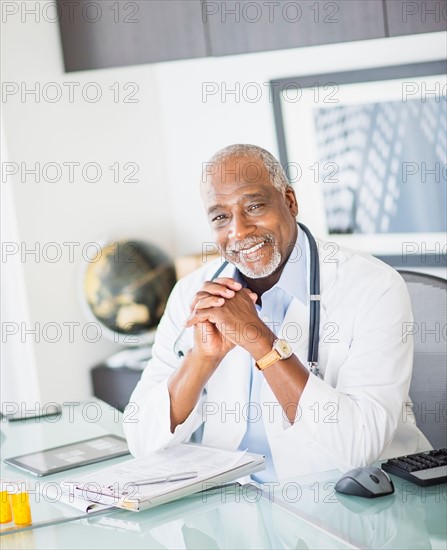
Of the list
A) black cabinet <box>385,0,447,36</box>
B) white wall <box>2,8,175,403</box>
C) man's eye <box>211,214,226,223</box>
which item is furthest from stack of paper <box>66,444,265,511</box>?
white wall <box>2,8,175,403</box>

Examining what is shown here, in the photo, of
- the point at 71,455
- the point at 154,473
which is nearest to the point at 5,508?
the point at 154,473

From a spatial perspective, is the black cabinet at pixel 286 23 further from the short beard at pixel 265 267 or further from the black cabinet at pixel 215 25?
the short beard at pixel 265 267

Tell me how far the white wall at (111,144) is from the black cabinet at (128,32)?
0.10 m

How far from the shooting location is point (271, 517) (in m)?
1.63

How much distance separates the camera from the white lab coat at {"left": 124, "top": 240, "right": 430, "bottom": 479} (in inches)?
75.5

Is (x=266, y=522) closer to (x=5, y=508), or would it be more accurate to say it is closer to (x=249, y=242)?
(x=5, y=508)

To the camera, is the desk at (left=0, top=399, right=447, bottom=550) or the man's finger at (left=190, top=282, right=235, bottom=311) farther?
the man's finger at (left=190, top=282, right=235, bottom=311)

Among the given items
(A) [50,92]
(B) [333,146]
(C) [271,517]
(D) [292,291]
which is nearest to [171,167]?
(A) [50,92]

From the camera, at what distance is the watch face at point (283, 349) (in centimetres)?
195

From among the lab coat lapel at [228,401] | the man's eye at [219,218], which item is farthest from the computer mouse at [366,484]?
the man's eye at [219,218]

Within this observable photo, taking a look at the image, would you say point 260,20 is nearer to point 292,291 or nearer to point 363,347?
point 292,291

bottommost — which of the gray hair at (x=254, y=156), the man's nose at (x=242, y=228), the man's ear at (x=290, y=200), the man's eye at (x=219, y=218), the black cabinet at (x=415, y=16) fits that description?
the man's nose at (x=242, y=228)

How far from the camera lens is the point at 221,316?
6.70 feet

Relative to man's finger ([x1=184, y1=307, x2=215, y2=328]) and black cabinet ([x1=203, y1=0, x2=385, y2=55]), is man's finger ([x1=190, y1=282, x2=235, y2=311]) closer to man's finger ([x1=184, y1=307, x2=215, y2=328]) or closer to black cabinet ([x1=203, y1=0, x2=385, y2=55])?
man's finger ([x1=184, y1=307, x2=215, y2=328])
